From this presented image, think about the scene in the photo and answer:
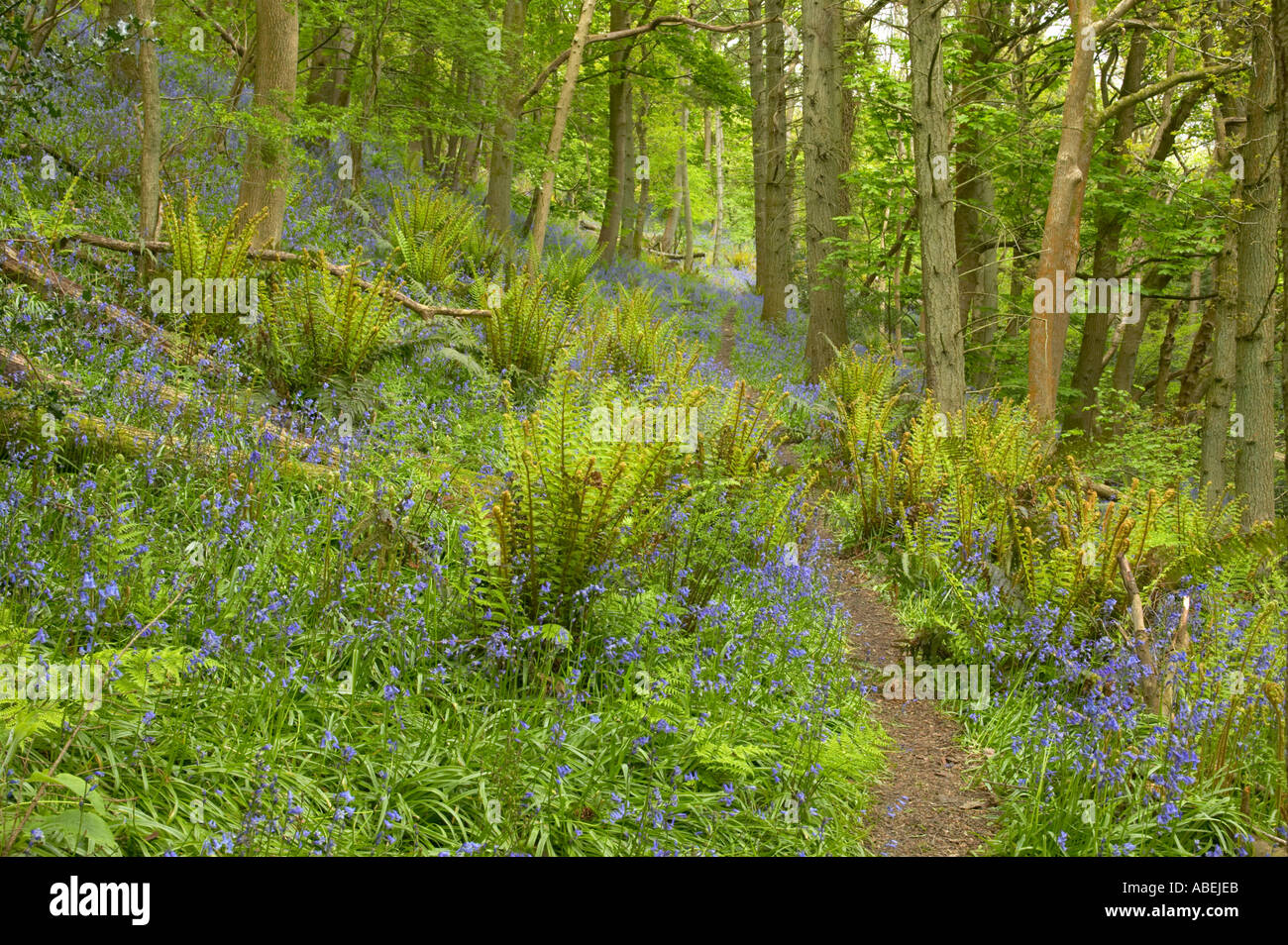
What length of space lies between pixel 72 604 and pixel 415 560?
132 centimetres

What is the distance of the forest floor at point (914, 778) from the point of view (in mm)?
3072

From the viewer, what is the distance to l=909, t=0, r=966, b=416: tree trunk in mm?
6856

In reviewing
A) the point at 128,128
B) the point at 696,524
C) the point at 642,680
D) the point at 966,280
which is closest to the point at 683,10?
the point at 966,280

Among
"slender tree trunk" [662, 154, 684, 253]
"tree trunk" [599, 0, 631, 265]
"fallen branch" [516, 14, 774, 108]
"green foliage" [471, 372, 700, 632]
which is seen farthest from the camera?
"slender tree trunk" [662, 154, 684, 253]

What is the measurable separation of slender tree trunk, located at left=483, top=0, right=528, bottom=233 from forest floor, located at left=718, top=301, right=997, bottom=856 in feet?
23.5

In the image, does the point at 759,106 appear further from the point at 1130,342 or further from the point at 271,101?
the point at 271,101

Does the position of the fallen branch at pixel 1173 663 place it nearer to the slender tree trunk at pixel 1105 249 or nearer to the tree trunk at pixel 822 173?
the tree trunk at pixel 822 173

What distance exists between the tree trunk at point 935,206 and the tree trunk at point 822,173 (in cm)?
288

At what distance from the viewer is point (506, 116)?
9.95 metres

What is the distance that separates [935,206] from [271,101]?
5247 millimetres

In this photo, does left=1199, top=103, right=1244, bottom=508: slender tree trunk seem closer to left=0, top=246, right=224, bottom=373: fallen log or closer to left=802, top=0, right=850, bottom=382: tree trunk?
left=802, top=0, right=850, bottom=382: tree trunk

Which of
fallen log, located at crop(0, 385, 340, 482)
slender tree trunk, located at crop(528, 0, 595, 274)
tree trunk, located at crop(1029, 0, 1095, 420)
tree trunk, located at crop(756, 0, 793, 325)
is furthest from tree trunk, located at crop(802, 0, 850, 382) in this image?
fallen log, located at crop(0, 385, 340, 482)

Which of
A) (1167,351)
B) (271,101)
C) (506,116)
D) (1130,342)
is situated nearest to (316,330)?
(271,101)

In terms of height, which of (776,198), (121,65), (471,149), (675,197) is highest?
(675,197)
